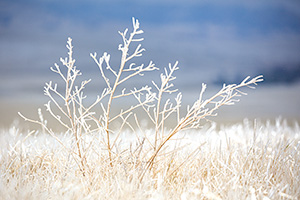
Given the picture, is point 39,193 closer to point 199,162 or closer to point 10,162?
point 10,162

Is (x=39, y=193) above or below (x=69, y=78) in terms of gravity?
below

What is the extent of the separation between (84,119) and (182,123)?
0.59 m

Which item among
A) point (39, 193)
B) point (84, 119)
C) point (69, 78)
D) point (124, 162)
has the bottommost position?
point (39, 193)

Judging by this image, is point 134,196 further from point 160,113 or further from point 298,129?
point 298,129

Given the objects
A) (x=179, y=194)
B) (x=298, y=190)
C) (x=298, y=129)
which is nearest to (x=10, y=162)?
(x=179, y=194)

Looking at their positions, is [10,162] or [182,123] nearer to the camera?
[182,123]

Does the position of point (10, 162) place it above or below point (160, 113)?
below

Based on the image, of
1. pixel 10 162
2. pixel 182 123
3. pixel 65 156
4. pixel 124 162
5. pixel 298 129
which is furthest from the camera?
pixel 298 129

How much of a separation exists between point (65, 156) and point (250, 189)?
3.96 feet

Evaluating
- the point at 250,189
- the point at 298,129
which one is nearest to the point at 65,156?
the point at 250,189

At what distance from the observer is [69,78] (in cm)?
199

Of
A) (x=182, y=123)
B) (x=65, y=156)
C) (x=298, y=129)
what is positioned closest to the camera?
(x=182, y=123)

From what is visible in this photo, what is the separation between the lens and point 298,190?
199 cm

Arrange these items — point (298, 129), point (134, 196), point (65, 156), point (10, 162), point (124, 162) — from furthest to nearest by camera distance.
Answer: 1. point (298, 129)
2. point (10, 162)
3. point (65, 156)
4. point (124, 162)
5. point (134, 196)
